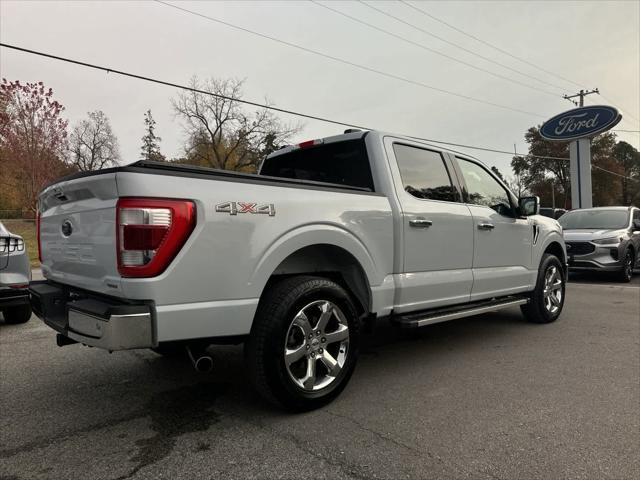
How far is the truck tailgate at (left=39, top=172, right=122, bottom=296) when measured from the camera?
2.45 metres

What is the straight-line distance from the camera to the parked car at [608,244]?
387 inches

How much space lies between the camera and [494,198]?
4.92 meters

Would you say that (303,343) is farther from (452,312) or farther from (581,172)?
(581,172)

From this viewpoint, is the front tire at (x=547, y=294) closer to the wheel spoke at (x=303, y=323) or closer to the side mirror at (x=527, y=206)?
the side mirror at (x=527, y=206)

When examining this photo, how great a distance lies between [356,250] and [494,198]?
2.34 meters

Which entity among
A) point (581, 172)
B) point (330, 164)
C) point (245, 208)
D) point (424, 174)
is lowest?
point (245, 208)

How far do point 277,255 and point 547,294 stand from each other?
14.2 feet

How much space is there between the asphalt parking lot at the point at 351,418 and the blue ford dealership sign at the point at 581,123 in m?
22.7

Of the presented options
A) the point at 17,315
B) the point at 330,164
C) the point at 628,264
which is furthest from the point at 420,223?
the point at 628,264

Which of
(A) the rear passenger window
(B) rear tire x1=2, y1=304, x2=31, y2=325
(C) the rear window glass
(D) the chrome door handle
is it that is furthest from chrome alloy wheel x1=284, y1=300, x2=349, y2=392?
(B) rear tire x1=2, y1=304, x2=31, y2=325

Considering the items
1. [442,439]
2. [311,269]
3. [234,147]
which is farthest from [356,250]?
[234,147]

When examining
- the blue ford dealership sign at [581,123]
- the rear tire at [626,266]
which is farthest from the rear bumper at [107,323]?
the blue ford dealership sign at [581,123]

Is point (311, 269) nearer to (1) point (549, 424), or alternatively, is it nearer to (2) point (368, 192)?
(2) point (368, 192)

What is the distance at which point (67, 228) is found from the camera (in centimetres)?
291
